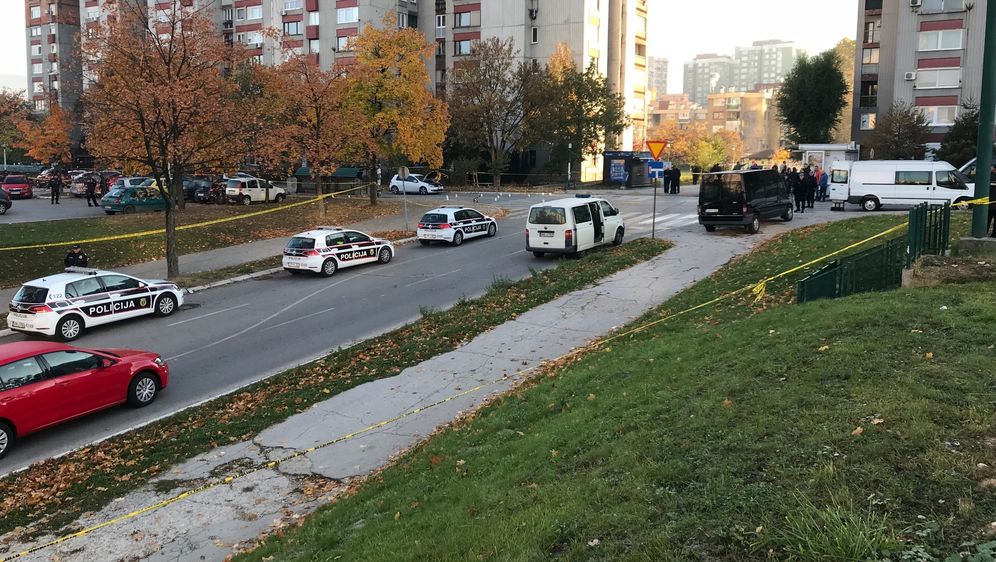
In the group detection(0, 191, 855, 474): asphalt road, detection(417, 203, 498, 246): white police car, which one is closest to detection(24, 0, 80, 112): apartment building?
detection(417, 203, 498, 246): white police car

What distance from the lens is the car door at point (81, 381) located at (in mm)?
11125

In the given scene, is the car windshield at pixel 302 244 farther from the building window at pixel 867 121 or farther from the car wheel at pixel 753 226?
the building window at pixel 867 121

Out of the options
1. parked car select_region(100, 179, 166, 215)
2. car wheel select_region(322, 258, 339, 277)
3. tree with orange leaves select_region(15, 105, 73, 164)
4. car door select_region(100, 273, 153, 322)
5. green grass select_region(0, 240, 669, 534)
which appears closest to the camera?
green grass select_region(0, 240, 669, 534)

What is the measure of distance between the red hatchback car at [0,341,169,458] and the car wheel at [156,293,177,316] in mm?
6279

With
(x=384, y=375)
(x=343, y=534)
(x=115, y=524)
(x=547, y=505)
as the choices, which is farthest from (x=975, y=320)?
(x=115, y=524)

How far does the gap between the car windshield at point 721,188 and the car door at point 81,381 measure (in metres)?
18.9

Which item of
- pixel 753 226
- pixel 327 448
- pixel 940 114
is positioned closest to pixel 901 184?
pixel 753 226

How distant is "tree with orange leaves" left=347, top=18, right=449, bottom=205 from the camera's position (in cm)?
3784

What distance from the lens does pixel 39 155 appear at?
63.2 metres

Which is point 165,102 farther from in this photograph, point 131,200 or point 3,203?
point 3,203

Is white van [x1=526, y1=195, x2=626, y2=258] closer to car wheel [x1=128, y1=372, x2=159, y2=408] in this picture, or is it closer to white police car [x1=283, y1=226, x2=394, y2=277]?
white police car [x1=283, y1=226, x2=394, y2=277]

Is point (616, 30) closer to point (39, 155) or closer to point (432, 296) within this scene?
point (39, 155)

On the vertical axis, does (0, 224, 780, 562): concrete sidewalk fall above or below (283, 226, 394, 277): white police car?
below

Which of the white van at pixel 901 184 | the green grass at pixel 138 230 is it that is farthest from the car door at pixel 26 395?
the white van at pixel 901 184
